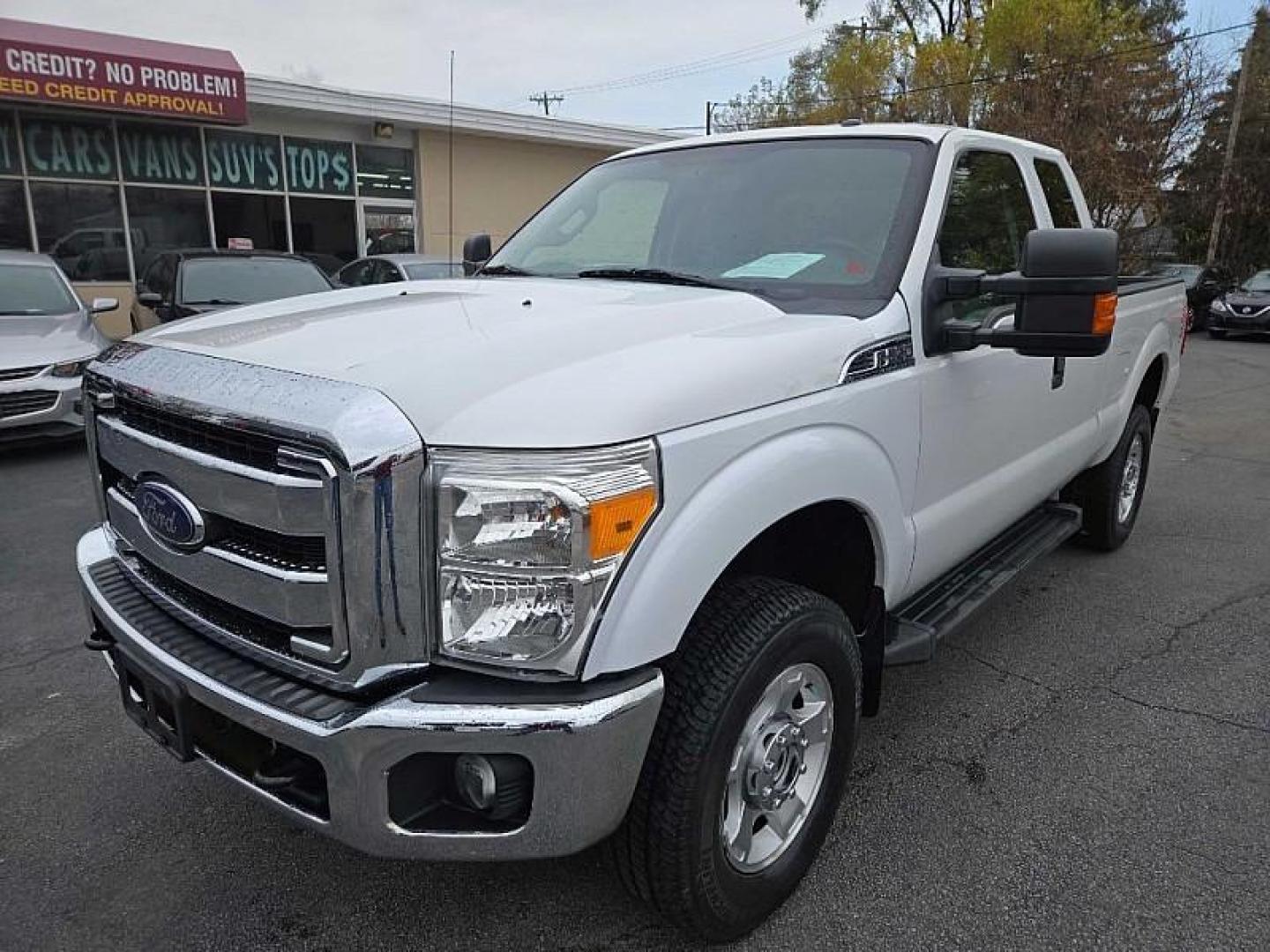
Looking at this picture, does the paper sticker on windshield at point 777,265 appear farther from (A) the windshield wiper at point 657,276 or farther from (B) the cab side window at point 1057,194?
(B) the cab side window at point 1057,194

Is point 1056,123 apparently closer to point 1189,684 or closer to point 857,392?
point 1189,684

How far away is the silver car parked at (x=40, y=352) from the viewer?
7.14 metres

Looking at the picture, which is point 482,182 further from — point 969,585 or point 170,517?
point 170,517

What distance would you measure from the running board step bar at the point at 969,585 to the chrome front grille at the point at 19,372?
6.96 metres

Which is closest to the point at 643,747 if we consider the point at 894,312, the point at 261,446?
the point at 261,446

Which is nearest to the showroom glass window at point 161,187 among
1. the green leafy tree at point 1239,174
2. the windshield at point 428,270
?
the windshield at point 428,270

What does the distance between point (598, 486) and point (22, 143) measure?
15773 millimetres

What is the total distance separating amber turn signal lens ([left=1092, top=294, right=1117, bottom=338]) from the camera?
236 centimetres

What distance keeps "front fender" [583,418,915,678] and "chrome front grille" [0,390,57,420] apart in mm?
7072

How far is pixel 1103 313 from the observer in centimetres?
242

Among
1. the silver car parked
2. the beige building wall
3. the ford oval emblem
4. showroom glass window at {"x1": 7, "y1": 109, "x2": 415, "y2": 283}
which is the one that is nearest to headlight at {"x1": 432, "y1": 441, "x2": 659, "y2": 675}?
the ford oval emblem

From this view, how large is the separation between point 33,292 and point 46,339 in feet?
3.51

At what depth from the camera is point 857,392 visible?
7.86 feet

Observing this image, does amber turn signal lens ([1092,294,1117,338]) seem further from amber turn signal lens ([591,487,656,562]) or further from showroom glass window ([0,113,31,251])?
showroom glass window ([0,113,31,251])
